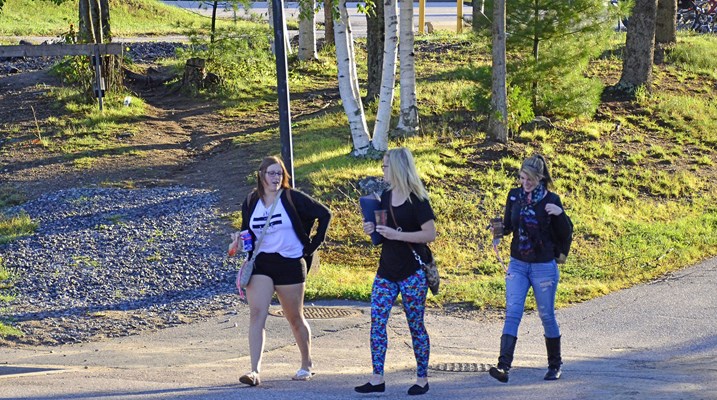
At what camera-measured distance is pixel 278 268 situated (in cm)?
741

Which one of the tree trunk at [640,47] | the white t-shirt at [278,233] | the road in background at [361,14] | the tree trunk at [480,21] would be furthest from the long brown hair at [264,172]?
the road in background at [361,14]

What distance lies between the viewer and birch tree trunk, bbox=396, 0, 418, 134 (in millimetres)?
16609

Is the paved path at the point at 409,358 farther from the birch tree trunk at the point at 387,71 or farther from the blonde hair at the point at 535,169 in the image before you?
the birch tree trunk at the point at 387,71

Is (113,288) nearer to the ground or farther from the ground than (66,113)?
nearer to the ground

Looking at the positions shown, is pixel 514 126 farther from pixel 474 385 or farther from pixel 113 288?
pixel 474 385

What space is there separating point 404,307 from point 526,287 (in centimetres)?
101

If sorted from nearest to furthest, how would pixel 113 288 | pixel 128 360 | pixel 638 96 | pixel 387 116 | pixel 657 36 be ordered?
pixel 128 360 → pixel 113 288 → pixel 387 116 → pixel 638 96 → pixel 657 36

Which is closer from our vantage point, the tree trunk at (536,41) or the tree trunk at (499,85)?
the tree trunk at (499,85)

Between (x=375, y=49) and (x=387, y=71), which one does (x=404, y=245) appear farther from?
(x=375, y=49)

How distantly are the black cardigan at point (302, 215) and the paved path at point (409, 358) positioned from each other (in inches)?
41.4

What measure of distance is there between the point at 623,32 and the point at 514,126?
1253cm

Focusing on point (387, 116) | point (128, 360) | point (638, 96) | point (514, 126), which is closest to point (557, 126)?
point (514, 126)

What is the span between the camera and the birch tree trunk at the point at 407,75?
16609 millimetres

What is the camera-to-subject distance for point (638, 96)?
21688mm
